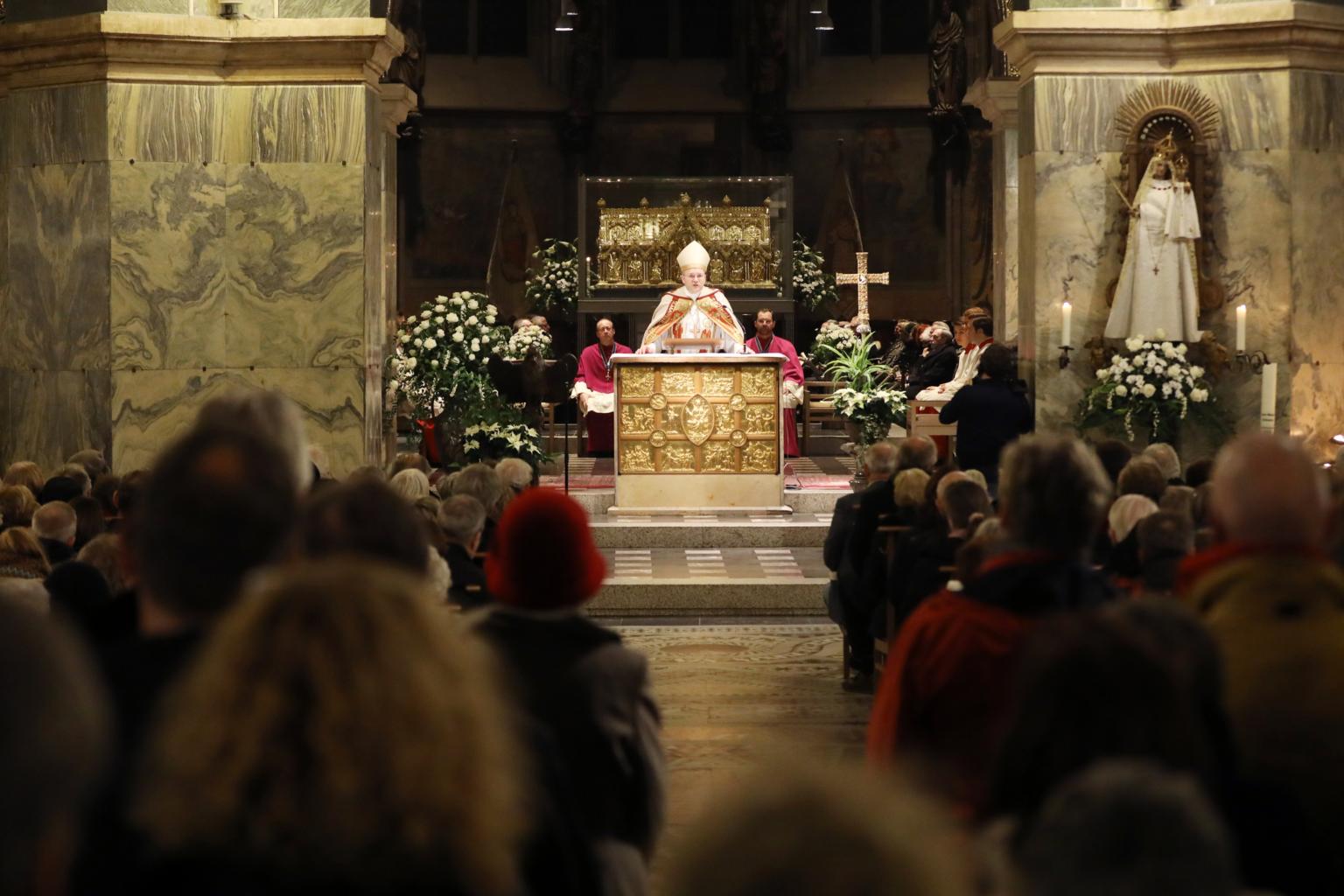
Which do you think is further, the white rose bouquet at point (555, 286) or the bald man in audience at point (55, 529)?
the white rose bouquet at point (555, 286)

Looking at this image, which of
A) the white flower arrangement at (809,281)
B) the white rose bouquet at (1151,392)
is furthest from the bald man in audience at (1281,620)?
the white flower arrangement at (809,281)

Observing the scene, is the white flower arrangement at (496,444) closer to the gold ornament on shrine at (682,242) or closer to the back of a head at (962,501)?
the gold ornament on shrine at (682,242)

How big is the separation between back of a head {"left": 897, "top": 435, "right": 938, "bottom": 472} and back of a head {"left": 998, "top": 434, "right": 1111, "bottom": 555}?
4.95 m

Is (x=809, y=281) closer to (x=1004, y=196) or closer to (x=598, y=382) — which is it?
(x=598, y=382)

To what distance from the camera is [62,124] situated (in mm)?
12500

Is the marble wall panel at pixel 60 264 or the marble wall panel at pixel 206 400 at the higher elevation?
the marble wall panel at pixel 60 264

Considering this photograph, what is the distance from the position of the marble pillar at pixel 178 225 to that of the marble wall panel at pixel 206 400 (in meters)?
Answer: 0.01

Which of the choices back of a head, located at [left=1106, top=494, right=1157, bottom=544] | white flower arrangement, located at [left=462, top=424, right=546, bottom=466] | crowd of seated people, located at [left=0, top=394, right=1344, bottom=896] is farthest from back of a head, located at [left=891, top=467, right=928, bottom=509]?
white flower arrangement, located at [left=462, top=424, right=546, bottom=466]

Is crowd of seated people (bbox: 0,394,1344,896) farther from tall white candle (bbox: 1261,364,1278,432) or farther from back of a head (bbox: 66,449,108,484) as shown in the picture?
tall white candle (bbox: 1261,364,1278,432)

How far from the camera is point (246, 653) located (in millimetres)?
1966

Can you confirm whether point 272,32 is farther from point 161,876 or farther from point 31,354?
point 161,876

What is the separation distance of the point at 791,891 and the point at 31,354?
12.0 m

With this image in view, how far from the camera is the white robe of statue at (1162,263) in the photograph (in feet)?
39.6

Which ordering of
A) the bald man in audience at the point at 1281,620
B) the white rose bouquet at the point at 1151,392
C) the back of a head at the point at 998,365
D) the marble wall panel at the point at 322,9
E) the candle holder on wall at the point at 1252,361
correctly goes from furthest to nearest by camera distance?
the marble wall panel at the point at 322,9, the candle holder on wall at the point at 1252,361, the white rose bouquet at the point at 1151,392, the back of a head at the point at 998,365, the bald man in audience at the point at 1281,620
